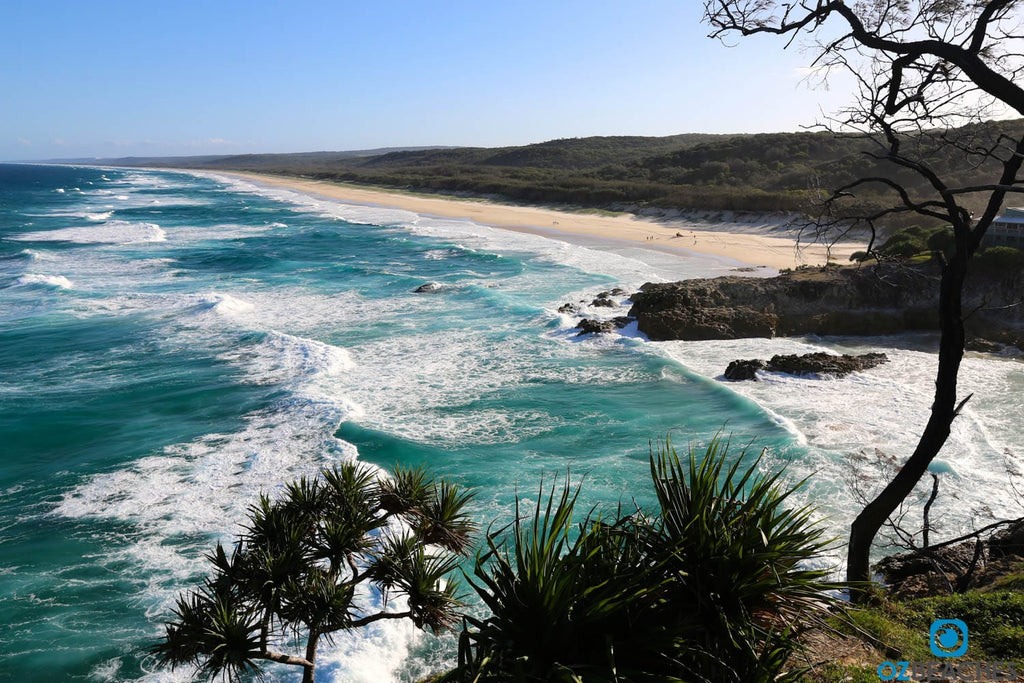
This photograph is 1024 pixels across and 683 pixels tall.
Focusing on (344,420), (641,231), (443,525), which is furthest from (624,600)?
(641,231)

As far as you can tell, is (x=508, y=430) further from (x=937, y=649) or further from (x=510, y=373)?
(x=937, y=649)

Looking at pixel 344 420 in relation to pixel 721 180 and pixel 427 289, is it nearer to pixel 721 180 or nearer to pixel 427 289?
pixel 427 289

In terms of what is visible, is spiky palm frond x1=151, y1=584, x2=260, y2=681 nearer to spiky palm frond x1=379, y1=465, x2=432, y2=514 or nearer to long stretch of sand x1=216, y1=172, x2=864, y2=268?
spiky palm frond x1=379, y1=465, x2=432, y2=514

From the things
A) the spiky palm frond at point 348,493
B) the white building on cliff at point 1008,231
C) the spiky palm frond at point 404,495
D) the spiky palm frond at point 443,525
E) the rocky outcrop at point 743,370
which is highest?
the white building on cliff at point 1008,231

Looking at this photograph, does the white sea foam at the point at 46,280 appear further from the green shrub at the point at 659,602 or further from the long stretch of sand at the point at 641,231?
the green shrub at the point at 659,602

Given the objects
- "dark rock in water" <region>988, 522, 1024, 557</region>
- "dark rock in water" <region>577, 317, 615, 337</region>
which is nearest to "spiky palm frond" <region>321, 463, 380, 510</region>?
"dark rock in water" <region>988, 522, 1024, 557</region>

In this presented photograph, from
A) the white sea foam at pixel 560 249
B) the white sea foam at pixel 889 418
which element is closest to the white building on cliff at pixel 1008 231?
the white sea foam at pixel 889 418

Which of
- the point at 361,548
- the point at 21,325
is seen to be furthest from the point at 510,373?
the point at 21,325
